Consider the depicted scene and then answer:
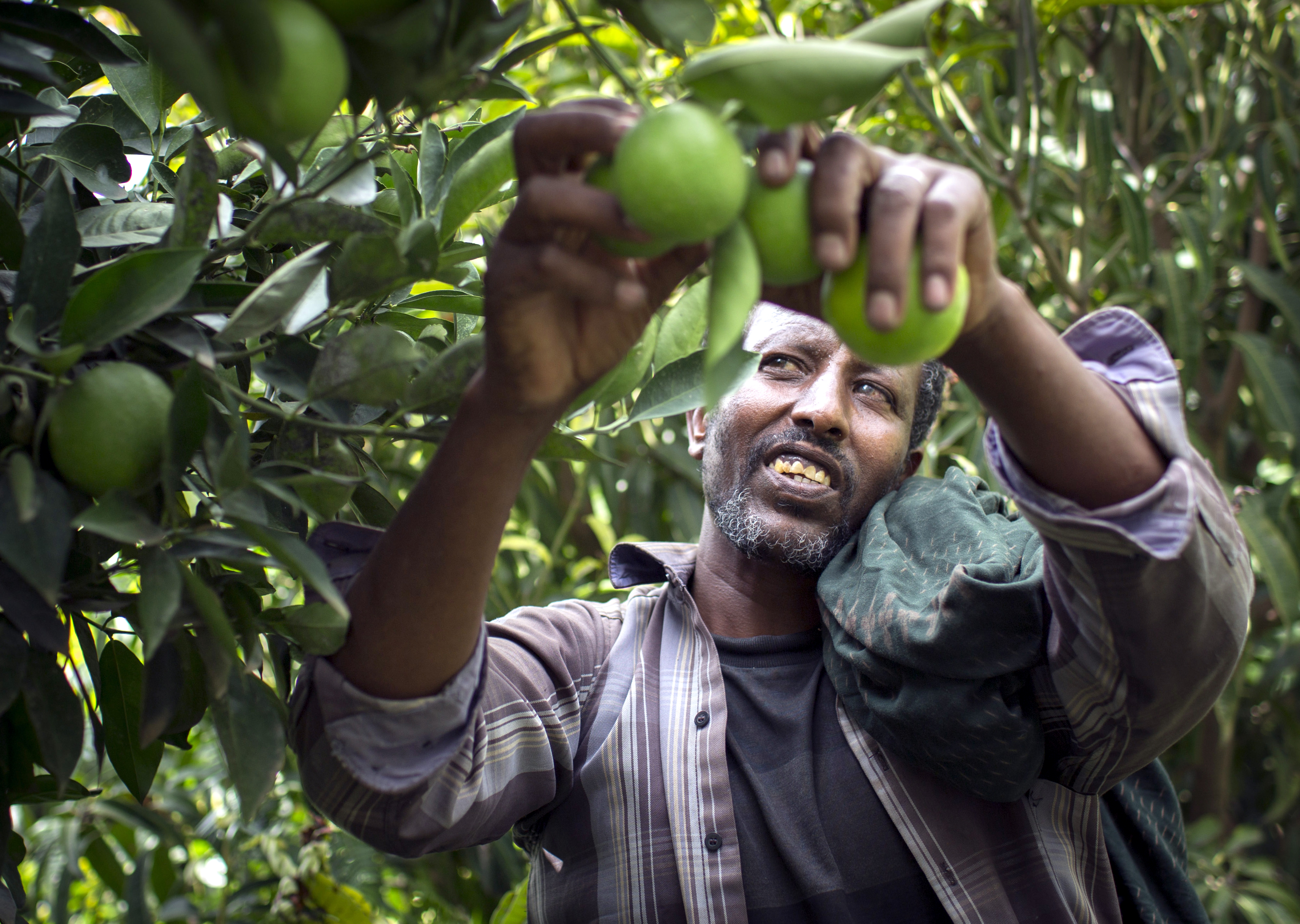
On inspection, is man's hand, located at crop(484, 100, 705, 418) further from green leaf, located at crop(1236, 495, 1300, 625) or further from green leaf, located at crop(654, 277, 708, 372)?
green leaf, located at crop(1236, 495, 1300, 625)

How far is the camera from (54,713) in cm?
53

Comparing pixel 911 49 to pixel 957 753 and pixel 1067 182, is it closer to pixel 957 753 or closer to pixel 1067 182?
pixel 957 753

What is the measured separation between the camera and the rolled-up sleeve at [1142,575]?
1.97 feet

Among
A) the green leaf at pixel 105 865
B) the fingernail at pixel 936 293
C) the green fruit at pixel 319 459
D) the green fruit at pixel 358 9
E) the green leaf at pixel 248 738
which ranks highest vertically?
the green fruit at pixel 358 9

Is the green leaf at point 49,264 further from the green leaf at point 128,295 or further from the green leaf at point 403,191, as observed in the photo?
the green leaf at point 403,191

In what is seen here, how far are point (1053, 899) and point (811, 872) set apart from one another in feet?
0.72

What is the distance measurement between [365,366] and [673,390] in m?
0.22

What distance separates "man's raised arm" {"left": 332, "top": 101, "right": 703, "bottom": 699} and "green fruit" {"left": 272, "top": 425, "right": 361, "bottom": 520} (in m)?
0.04

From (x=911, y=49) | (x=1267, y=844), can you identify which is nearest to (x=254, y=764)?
(x=911, y=49)

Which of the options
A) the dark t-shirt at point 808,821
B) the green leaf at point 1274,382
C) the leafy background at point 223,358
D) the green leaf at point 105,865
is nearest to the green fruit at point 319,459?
the leafy background at point 223,358

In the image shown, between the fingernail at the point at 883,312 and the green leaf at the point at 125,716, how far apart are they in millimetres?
555

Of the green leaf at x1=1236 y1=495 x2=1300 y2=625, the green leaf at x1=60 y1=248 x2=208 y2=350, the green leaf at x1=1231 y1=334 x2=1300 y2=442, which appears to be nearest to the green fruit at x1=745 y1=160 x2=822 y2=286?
the green leaf at x1=60 y1=248 x2=208 y2=350

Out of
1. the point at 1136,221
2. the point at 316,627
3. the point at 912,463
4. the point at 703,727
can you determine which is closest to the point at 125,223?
the point at 316,627

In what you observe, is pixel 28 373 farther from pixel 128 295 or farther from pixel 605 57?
pixel 605 57
